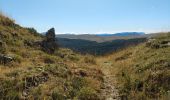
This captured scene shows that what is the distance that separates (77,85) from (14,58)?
13.0 ft

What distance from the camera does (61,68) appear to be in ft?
44.9

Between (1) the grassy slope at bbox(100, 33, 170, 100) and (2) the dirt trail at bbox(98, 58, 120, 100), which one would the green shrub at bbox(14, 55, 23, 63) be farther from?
(1) the grassy slope at bbox(100, 33, 170, 100)

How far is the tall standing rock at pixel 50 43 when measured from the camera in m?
19.4

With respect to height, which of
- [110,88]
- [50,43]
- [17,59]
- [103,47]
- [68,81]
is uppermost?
[50,43]

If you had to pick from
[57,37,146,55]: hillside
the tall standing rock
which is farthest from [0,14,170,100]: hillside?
[57,37,146,55]: hillside

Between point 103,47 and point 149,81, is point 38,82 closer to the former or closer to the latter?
point 149,81

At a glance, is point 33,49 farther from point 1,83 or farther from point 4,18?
point 1,83

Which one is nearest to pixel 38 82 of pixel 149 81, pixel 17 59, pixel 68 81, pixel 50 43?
pixel 68 81

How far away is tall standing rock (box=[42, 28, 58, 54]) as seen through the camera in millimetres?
19408

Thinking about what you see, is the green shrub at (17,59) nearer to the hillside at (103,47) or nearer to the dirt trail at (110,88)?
the dirt trail at (110,88)

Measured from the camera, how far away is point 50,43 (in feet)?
65.5

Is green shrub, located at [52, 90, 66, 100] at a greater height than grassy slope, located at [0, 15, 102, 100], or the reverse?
grassy slope, located at [0, 15, 102, 100]

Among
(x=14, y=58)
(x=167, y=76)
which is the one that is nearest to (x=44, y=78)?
(x=14, y=58)

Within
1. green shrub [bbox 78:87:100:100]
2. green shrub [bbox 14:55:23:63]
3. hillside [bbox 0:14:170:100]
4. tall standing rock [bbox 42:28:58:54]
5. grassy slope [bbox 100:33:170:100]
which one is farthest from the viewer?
tall standing rock [bbox 42:28:58:54]
